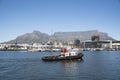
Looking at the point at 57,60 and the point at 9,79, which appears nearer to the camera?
the point at 9,79

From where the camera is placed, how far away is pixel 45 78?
119 ft

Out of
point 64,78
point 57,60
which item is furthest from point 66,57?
point 64,78

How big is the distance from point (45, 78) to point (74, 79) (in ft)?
14.6

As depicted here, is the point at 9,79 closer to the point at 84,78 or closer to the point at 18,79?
the point at 18,79

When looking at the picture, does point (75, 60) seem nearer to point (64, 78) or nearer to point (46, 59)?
point (46, 59)

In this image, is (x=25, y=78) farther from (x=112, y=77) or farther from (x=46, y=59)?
(x=46, y=59)

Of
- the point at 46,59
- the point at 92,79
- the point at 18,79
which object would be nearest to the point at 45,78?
the point at 18,79

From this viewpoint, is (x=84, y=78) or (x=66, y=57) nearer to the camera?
(x=84, y=78)

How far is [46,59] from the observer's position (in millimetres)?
67125

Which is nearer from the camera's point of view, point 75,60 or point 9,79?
point 9,79

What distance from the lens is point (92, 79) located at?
35.0m

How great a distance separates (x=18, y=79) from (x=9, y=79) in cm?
135

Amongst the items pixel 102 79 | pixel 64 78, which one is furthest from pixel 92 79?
pixel 64 78

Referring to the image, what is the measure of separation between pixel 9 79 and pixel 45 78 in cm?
543
